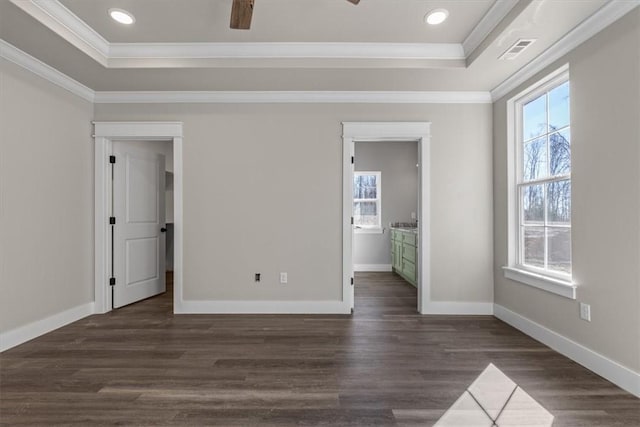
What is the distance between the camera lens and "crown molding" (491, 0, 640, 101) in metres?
1.99

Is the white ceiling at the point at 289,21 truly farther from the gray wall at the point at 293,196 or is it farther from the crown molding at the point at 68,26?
the gray wall at the point at 293,196

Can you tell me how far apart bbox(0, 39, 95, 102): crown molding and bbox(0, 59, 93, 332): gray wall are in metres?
0.05

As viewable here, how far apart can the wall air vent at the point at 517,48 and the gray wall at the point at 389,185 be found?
11.9ft

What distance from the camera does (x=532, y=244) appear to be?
2984 millimetres

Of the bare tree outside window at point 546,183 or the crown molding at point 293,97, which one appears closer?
the bare tree outside window at point 546,183

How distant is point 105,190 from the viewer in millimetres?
3529

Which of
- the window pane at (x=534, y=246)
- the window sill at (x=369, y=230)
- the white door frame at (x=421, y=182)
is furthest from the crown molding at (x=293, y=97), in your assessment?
the window sill at (x=369, y=230)

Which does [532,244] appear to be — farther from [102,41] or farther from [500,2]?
[102,41]

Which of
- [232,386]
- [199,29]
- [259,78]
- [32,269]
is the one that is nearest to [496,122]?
[259,78]

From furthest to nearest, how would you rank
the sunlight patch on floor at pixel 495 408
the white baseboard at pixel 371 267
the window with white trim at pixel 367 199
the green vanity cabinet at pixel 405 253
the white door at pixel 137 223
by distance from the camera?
the window with white trim at pixel 367 199
the white baseboard at pixel 371 267
the green vanity cabinet at pixel 405 253
the white door at pixel 137 223
the sunlight patch on floor at pixel 495 408

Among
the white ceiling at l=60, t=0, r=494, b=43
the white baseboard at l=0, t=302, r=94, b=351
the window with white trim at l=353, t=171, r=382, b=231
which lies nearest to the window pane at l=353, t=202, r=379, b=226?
the window with white trim at l=353, t=171, r=382, b=231

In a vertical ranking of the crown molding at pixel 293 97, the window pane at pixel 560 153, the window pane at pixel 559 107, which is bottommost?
the window pane at pixel 560 153

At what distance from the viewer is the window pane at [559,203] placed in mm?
2533

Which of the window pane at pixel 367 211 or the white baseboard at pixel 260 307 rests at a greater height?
the window pane at pixel 367 211
